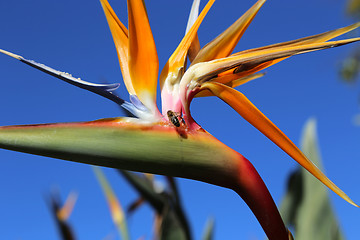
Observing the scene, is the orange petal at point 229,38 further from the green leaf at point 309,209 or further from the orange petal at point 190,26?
the green leaf at point 309,209

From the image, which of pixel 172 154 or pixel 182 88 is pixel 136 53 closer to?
pixel 182 88

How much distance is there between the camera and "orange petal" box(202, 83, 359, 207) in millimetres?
485

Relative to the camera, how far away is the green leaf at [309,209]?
3.43 feet

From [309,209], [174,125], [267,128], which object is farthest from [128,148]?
[309,209]

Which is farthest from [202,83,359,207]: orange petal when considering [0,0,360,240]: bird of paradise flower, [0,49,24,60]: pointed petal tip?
[0,49,24,60]: pointed petal tip

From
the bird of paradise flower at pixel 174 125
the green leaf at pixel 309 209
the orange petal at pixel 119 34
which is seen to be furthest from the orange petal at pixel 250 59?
the green leaf at pixel 309 209

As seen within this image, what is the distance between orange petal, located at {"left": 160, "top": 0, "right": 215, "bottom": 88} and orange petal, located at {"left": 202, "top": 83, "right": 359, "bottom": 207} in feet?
0.29

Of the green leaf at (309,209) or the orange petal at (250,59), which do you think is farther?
the green leaf at (309,209)

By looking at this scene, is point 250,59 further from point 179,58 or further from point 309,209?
point 309,209

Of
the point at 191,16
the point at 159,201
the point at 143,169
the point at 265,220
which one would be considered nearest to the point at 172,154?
the point at 143,169

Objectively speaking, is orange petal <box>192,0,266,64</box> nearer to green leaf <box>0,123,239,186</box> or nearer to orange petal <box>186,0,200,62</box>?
orange petal <box>186,0,200,62</box>

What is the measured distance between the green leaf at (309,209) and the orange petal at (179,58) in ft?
2.03

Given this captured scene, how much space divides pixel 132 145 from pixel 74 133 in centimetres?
7

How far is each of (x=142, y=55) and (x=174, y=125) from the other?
0.12 m
